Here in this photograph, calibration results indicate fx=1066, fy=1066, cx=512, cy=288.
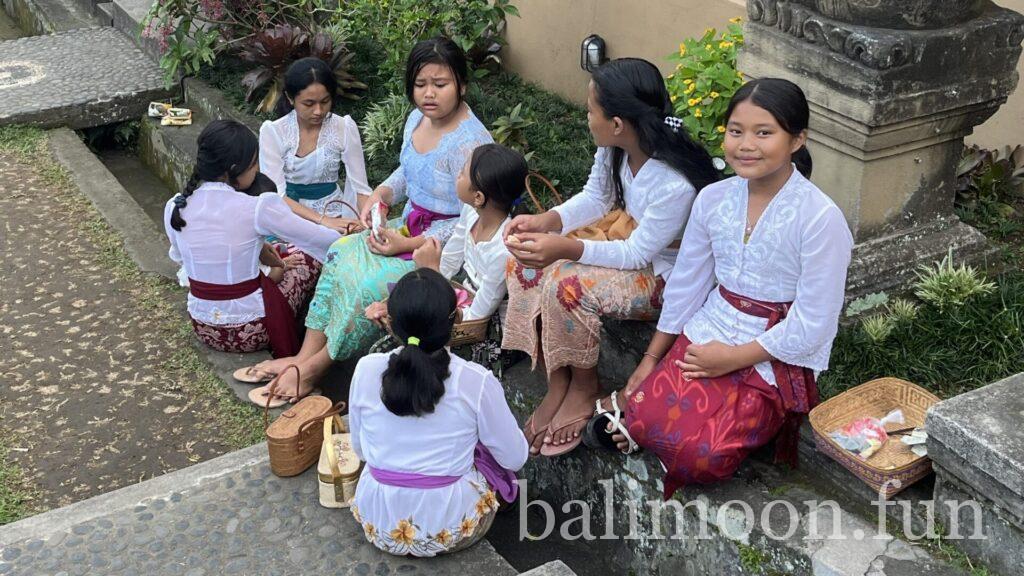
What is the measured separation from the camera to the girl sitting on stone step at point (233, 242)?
180 inches

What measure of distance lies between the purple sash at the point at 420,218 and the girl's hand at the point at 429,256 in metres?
0.31

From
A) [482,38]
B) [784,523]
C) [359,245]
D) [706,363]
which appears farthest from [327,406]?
[482,38]

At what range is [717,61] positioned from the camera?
4.71 metres

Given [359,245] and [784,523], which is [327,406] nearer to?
[359,245]

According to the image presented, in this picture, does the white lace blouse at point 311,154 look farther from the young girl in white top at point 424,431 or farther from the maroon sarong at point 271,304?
the young girl in white top at point 424,431

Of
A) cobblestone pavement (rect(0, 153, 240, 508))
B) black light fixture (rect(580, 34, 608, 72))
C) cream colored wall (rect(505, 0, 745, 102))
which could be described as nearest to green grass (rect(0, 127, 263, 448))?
cobblestone pavement (rect(0, 153, 240, 508))

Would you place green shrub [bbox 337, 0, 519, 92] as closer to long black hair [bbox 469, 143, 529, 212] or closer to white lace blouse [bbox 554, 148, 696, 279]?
long black hair [bbox 469, 143, 529, 212]

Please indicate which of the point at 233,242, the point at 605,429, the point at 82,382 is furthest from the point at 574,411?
the point at 82,382

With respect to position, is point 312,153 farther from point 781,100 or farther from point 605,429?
point 781,100

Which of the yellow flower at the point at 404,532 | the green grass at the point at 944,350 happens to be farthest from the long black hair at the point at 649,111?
the yellow flower at the point at 404,532

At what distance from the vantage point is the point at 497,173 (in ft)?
13.0

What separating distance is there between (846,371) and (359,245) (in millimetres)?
A: 2083

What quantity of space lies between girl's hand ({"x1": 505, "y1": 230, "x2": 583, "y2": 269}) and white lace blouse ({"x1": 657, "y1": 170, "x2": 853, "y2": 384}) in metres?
0.37

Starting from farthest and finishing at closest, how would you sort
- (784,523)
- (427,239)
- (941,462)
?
(427,239)
(784,523)
(941,462)
